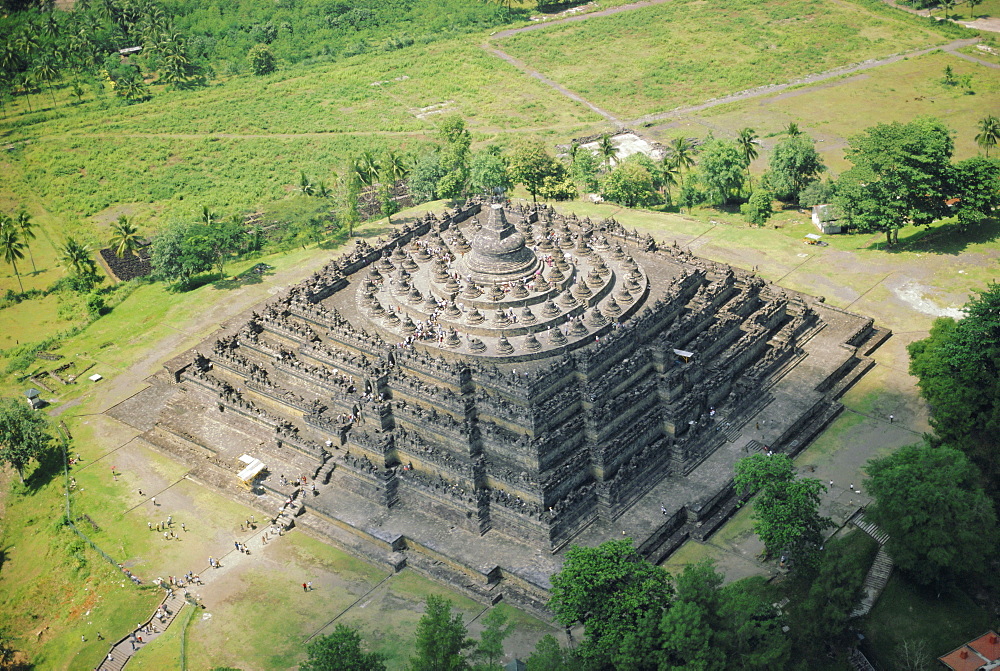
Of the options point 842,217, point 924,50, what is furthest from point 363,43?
point 842,217

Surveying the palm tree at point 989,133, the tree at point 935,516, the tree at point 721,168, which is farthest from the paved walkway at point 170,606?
the palm tree at point 989,133

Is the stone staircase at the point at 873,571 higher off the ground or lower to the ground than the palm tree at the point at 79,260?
lower

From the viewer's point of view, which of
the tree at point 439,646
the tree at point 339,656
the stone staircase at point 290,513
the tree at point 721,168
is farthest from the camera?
the tree at point 721,168

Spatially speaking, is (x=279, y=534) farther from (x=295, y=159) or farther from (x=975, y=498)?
(x=295, y=159)

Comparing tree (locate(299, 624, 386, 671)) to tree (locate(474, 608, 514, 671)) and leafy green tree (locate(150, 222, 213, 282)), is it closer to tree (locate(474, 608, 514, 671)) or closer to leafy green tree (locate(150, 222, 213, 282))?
tree (locate(474, 608, 514, 671))

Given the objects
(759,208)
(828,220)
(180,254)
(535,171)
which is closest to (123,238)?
(180,254)

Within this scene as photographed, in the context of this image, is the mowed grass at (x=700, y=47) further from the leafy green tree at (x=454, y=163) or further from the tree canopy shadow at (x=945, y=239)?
the tree canopy shadow at (x=945, y=239)
